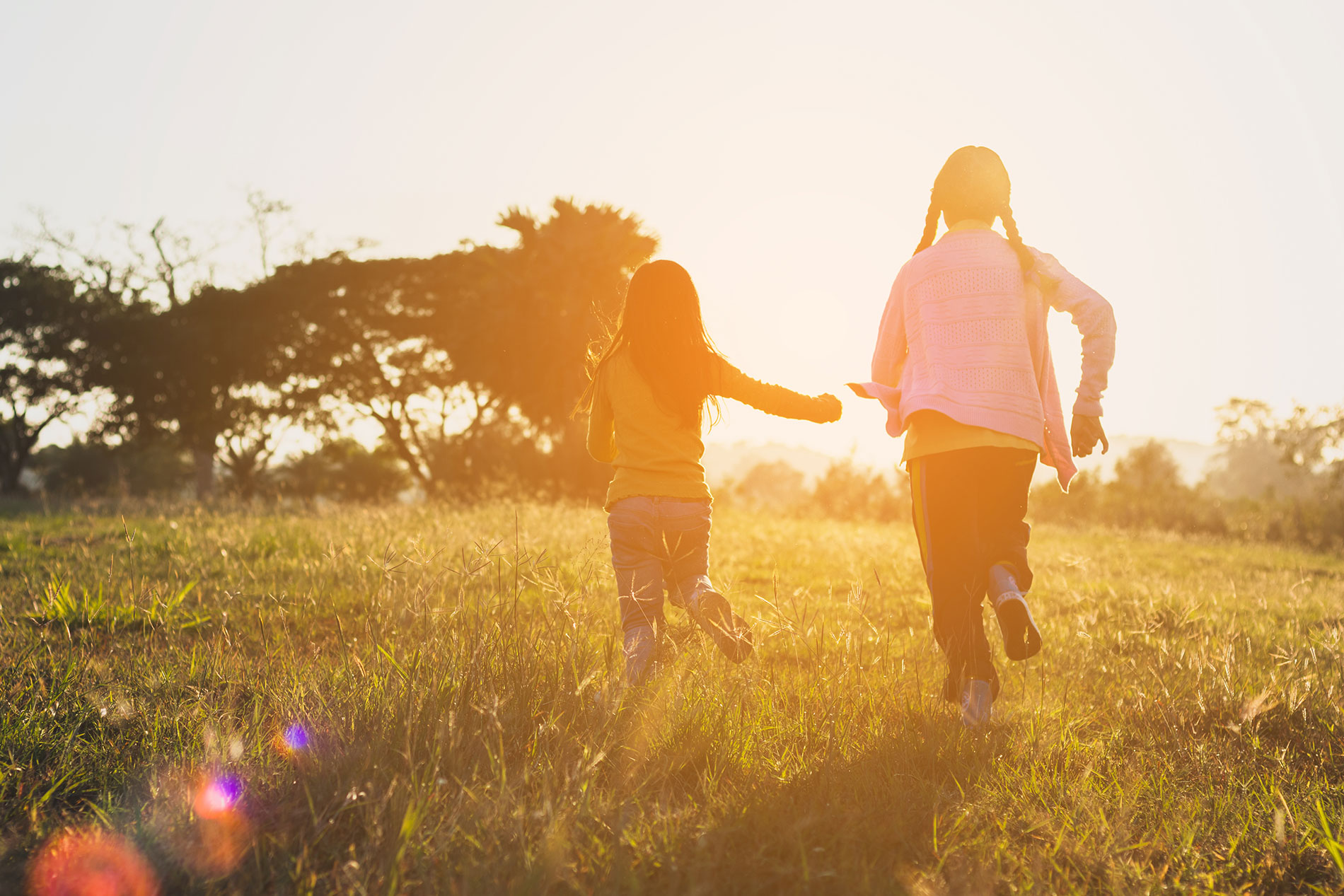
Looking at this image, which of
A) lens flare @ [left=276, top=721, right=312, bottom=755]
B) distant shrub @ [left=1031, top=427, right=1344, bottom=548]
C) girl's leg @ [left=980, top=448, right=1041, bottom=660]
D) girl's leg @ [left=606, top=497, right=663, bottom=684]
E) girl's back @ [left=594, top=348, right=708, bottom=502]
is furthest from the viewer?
distant shrub @ [left=1031, top=427, right=1344, bottom=548]

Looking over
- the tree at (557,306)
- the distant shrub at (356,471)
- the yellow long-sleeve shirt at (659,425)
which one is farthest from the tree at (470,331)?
the yellow long-sleeve shirt at (659,425)

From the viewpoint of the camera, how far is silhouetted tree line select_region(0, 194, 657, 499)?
69.0ft

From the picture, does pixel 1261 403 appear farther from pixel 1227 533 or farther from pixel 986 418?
pixel 986 418

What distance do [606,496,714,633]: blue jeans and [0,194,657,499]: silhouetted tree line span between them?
1711cm

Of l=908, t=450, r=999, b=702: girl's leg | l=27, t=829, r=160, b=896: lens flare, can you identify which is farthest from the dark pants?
l=27, t=829, r=160, b=896: lens flare

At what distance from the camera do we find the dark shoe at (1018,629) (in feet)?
8.00

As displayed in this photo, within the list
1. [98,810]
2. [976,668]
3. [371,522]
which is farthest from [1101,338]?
[371,522]

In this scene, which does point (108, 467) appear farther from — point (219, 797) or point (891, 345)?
point (891, 345)

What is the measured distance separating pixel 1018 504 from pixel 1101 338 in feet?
2.22

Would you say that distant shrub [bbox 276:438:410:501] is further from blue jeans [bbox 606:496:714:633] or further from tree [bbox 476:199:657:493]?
blue jeans [bbox 606:496:714:633]

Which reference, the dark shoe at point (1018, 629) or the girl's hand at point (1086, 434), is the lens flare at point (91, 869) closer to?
the dark shoe at point (1018, 629)

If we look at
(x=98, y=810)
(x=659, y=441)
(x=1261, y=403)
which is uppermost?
(x=1261, y=403)

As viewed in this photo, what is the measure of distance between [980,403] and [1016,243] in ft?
2.40

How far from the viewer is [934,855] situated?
175 centimetres
